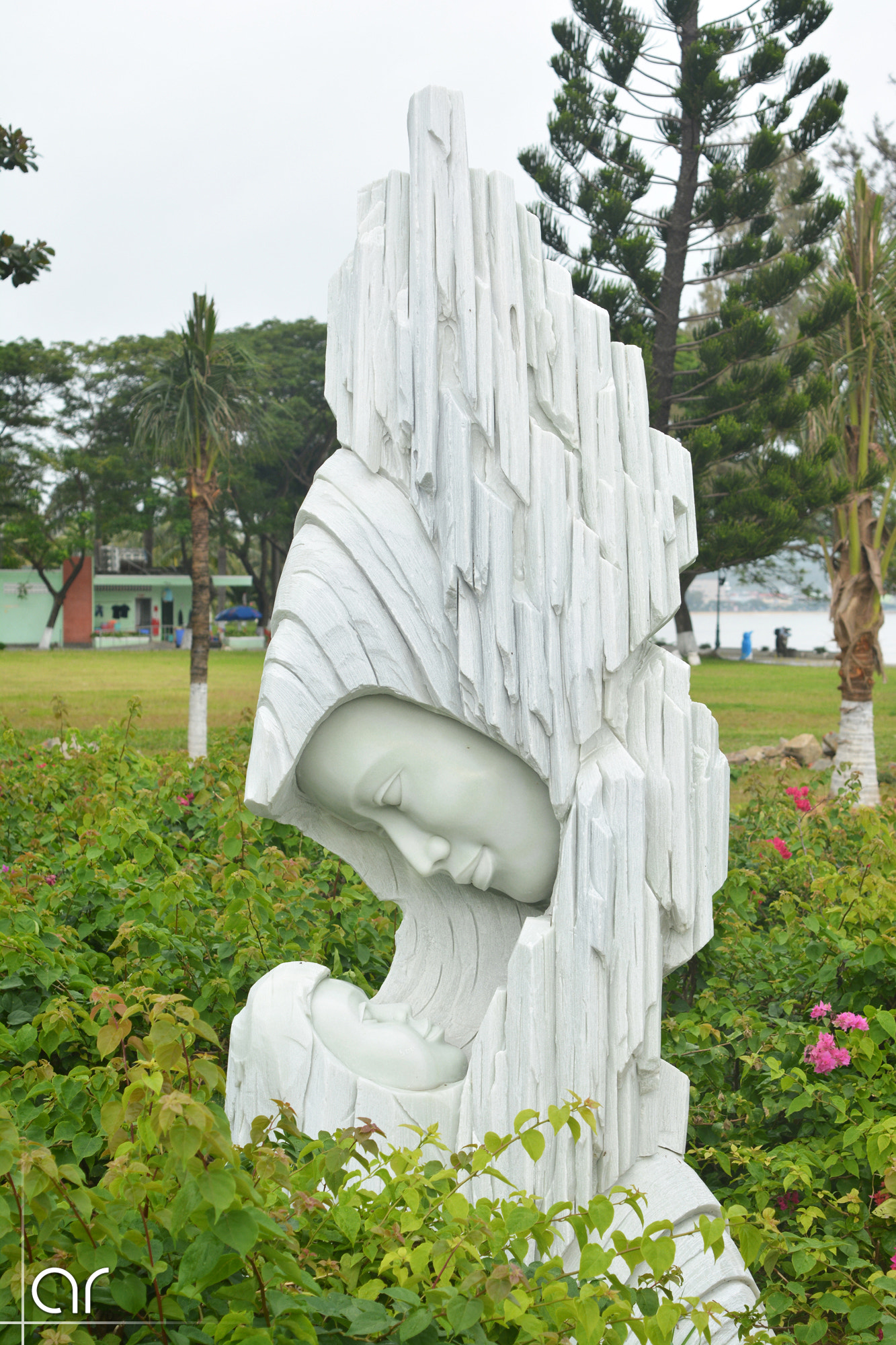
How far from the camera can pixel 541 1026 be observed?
1.82 m

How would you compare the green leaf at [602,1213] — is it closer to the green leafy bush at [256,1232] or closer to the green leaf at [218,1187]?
the green leafy bush at [256,1232]

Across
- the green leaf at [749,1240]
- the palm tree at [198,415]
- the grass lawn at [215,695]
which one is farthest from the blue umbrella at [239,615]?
the green leaf at [749,1240]

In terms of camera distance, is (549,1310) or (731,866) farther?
(731,866)

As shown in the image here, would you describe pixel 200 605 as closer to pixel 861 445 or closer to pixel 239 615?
pixel 861 445

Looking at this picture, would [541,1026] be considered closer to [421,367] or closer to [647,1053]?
[647,1053]

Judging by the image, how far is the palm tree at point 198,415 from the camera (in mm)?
10414

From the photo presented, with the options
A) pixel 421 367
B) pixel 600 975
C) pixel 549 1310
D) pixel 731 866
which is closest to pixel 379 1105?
pixel 600 975

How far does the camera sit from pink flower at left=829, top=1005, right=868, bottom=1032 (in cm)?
240

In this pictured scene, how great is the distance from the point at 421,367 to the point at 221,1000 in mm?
1661

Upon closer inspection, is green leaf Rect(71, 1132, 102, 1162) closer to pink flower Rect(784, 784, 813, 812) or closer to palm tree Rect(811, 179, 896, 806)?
pink flower Rect(784, 784, 813, 812)

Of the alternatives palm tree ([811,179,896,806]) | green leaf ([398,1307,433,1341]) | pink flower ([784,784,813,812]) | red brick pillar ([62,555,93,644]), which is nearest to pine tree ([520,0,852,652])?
palm tree ([811,179,896,806])

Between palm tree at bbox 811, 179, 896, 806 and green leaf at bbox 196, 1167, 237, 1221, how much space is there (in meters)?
7.54

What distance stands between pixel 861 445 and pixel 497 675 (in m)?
7.74

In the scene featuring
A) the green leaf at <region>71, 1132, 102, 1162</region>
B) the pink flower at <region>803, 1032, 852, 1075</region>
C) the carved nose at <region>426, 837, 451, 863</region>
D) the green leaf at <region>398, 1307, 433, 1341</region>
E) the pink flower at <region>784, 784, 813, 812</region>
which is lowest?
the pink flower at <region>803, 1032, 852, 1075</region>
